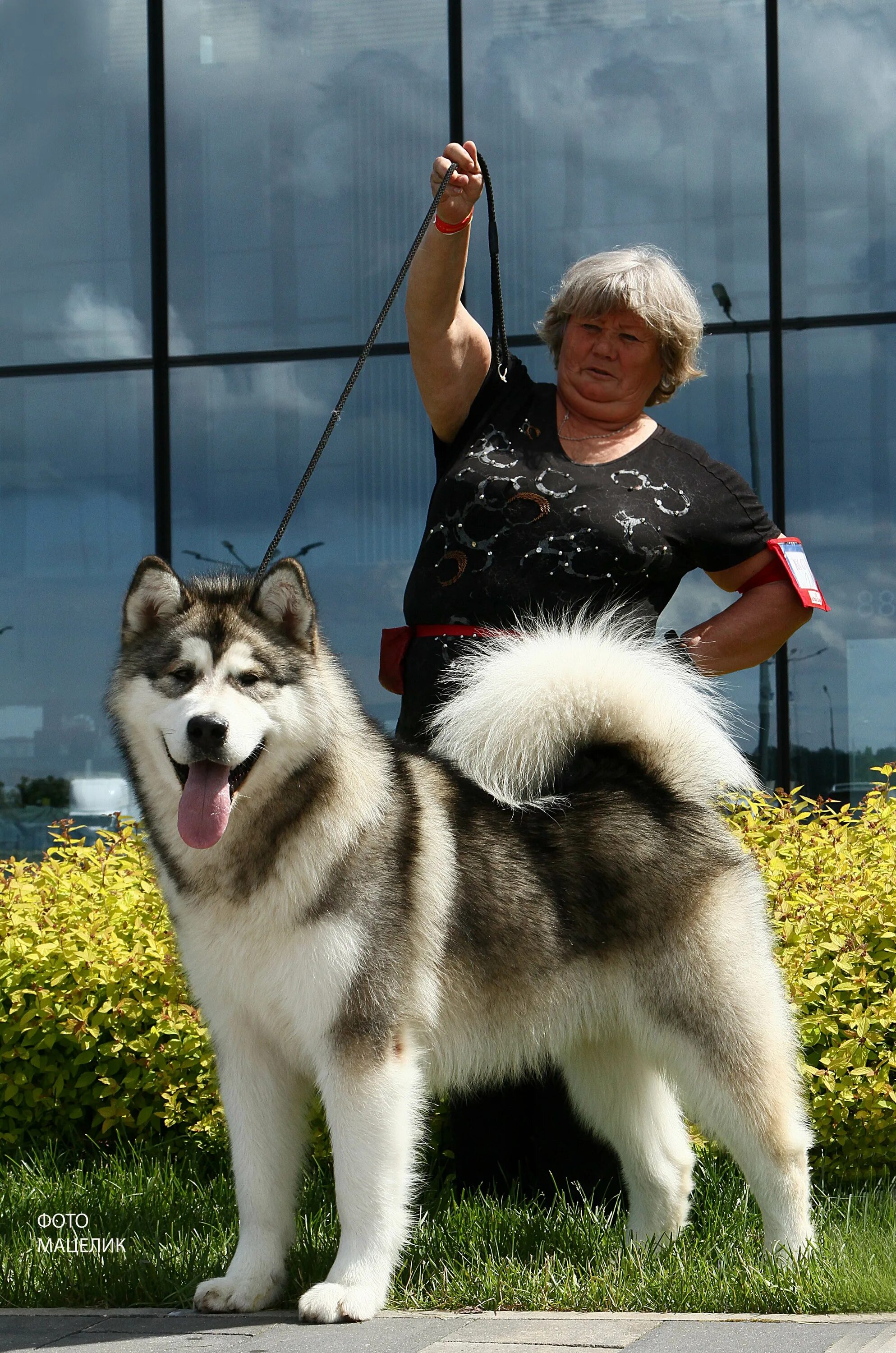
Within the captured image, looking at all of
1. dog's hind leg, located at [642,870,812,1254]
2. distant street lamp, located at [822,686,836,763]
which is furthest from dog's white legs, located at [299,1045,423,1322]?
distant street lamp, located at [822,686,836,763]

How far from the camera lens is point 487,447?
3.32m

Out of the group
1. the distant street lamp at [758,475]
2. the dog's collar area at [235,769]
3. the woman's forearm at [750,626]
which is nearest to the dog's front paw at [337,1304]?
the dog's collar area at [235,769]

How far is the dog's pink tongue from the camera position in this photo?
99.3 inches

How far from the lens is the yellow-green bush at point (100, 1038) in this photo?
378 cm

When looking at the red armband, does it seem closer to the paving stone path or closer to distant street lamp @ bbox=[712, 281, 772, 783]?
the paving stone path

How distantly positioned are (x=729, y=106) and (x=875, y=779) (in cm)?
363

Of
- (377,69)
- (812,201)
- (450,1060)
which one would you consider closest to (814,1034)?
(450,1060)

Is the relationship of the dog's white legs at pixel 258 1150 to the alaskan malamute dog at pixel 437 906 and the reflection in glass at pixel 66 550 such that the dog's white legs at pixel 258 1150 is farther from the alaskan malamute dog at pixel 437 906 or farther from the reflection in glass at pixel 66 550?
the reflection in glass at pixel 66 550

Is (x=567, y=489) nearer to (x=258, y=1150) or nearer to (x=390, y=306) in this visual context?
(x=390, y=306)

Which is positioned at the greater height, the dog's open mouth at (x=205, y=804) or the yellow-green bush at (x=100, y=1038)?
the dog's open mouth at (x=205, y=804)

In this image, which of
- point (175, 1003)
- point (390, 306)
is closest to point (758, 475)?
point (390, 306)

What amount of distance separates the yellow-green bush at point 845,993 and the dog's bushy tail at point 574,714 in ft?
2.54

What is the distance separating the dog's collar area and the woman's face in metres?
1.39

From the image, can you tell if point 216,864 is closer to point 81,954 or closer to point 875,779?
point 81,954
